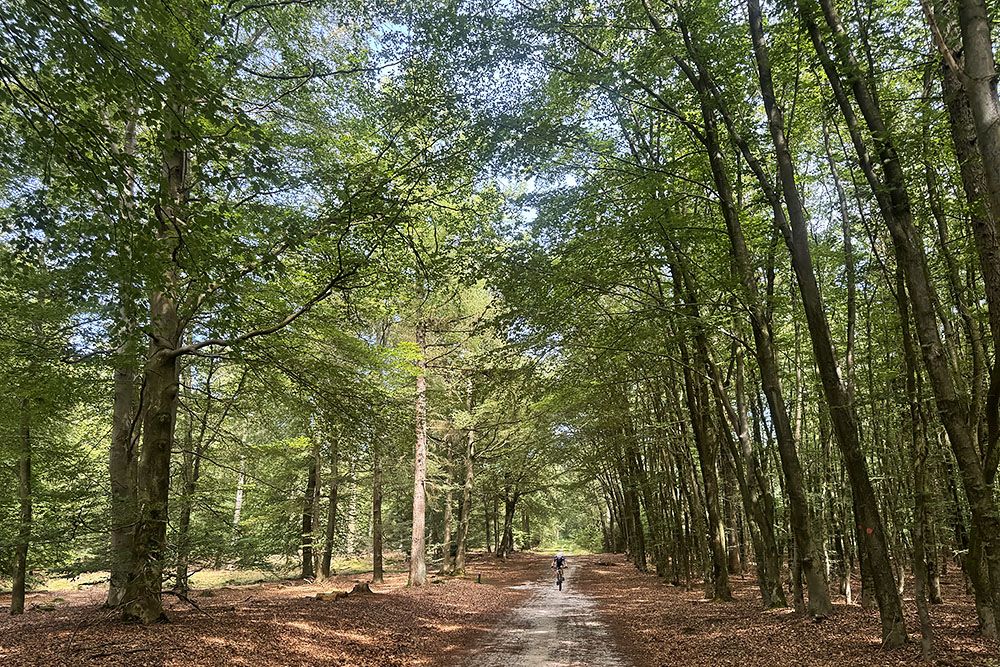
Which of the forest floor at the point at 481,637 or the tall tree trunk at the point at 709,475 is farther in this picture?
the tall tree trunk at the point at 709,475

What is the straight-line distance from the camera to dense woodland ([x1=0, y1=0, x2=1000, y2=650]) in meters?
5.78

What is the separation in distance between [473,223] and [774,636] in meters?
9.06

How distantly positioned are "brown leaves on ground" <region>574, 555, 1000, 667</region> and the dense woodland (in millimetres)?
569

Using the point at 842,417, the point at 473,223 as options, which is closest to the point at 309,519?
the point at 473,223

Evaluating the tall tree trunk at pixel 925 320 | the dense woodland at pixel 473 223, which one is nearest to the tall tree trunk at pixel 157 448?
the dense woodland at pixel 473 223

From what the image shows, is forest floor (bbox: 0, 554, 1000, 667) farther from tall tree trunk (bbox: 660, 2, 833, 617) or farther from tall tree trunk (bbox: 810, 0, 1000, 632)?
tall tree trunk (bbox: 810, 0, 1000, 632)

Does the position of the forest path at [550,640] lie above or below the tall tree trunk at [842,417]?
below

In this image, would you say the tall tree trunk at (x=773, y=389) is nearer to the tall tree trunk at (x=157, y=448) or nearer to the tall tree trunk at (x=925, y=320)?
the tall tree trunk at (x=925, y=320)

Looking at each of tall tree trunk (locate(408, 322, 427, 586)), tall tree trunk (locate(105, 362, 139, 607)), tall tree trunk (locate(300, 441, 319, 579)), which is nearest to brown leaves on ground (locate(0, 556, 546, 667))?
tall tree trunk (locate(105, 362, 139, 607))

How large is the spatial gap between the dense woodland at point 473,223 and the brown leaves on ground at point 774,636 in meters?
0.57

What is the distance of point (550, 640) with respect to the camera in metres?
10.4

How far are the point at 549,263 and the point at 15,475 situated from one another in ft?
54.4

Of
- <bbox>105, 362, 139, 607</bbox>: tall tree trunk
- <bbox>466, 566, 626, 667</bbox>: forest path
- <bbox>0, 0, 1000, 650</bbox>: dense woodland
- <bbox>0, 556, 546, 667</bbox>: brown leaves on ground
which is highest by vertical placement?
<bbox>0, 0, 1000, 650</bbox>: dense woodland

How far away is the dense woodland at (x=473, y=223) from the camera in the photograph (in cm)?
578
